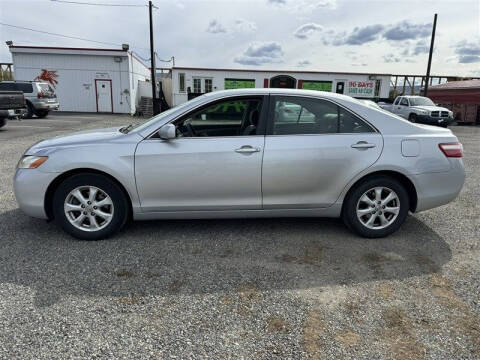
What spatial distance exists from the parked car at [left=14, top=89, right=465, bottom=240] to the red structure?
25.0m

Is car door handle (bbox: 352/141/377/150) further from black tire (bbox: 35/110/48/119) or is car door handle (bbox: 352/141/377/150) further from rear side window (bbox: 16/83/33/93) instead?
black tire (bbox: 35/110/48/119)

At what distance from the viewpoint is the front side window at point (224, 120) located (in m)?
3.73

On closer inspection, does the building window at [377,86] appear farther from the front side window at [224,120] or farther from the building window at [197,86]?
the front side window at [224,120]

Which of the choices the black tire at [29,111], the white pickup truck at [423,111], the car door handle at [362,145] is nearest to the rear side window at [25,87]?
the black tire at [29,111]

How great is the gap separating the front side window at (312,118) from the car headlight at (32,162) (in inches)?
94.6

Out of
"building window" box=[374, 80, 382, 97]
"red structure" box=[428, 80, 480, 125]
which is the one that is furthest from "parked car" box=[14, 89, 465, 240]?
"building window" box=[374, 80, 382, 97]

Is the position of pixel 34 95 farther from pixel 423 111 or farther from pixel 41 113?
pixel 423 111

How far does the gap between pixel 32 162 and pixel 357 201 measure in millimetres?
3415

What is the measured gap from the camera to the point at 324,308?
103 inches

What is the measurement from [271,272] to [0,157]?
778cm

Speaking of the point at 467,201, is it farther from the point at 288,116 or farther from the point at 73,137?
the point at 73,137

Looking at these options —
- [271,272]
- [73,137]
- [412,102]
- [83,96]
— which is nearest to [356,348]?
[271,272]

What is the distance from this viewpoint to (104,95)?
24.8 metres

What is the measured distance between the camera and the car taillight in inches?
148
